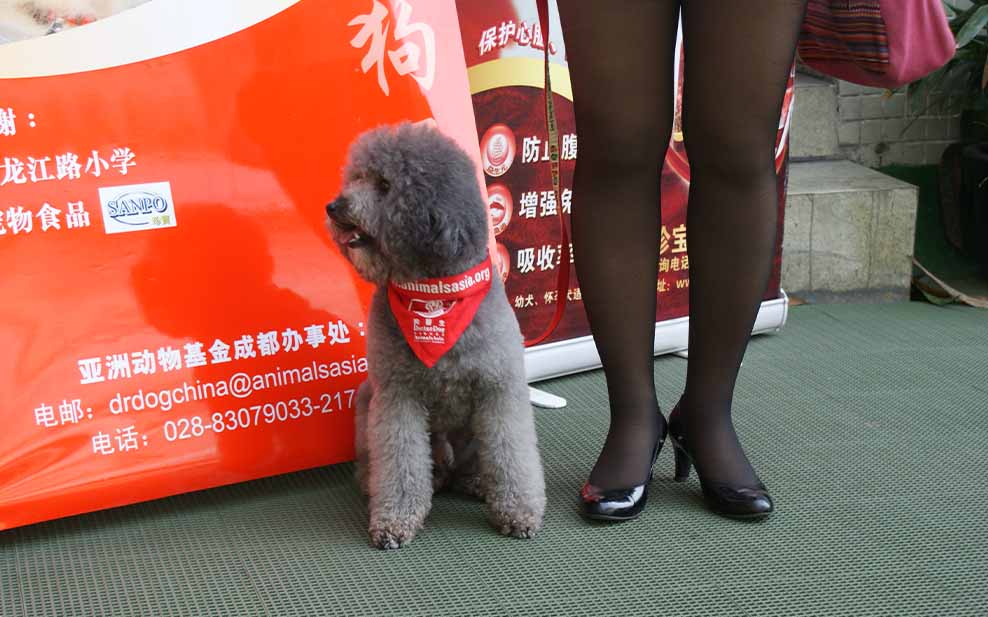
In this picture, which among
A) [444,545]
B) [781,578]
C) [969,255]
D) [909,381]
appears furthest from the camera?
[969,255]

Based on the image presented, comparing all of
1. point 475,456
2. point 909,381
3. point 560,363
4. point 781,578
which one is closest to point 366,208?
point 475,456

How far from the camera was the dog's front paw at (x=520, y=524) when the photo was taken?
1566 millimetres

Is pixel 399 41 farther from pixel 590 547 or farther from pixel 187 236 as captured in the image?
pixel 590 547

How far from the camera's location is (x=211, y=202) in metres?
1.71

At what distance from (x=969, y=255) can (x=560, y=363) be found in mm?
1849

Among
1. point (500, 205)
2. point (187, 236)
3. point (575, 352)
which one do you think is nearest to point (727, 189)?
point (500, 205)

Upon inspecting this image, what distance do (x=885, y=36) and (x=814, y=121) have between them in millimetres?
1939

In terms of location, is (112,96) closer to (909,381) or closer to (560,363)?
(560,363)

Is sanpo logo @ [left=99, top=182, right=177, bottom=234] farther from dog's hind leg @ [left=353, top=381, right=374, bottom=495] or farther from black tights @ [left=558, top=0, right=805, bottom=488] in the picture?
black tights @ [left=558, top=0, right=805, bottom=488]

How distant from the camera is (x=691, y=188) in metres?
1.61

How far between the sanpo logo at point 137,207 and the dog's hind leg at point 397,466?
52 centimetres

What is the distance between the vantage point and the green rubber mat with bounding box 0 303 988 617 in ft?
4.54

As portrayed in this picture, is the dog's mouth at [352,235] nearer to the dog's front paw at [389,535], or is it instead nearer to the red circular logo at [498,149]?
the dog's front paw at [389,535]

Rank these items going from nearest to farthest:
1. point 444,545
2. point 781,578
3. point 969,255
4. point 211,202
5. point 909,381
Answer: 1. point 781,578
2. point 444,545
3. point 211,202
4. point 909,381
5. point 969,255
